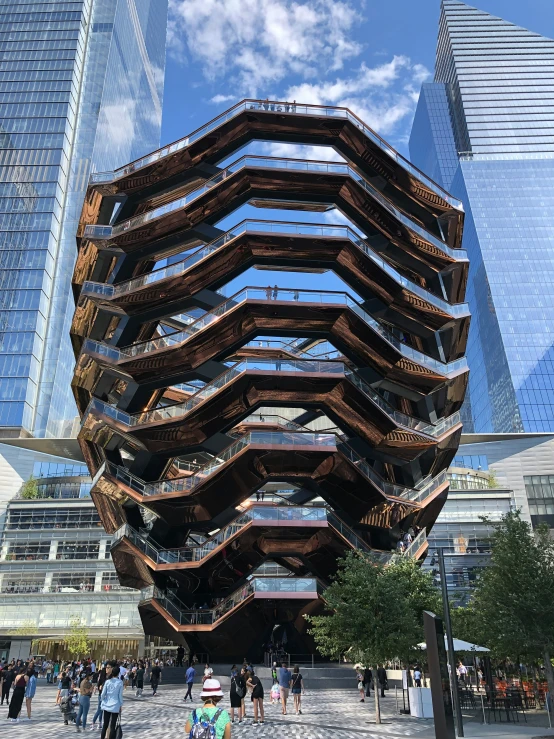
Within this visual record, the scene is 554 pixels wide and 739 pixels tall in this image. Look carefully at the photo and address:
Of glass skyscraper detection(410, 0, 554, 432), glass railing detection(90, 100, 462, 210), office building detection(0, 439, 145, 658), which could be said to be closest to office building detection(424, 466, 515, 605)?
office building detection(0, 439, 145, 658)

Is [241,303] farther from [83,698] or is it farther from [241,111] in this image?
[83,698]

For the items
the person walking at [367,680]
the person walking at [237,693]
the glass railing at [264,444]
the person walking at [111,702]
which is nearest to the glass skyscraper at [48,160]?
the glass railing at [264,444]

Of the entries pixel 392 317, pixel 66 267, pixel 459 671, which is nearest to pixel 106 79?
pixel 66 267

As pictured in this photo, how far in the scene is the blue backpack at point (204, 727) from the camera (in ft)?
22.9

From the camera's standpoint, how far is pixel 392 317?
A: 42.0 meters

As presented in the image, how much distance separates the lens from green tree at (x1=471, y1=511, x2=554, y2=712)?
746 inches

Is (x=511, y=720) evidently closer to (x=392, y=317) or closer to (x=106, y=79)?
(x=392, y=317)

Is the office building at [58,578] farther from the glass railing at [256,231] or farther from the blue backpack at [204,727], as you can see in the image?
the blue backpack at [204,727]

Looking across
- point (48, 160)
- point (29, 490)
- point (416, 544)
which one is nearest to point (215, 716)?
point (416, 544)

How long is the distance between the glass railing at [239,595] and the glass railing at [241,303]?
13048 mm

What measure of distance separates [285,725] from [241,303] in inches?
845

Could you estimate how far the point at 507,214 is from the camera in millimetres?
144625

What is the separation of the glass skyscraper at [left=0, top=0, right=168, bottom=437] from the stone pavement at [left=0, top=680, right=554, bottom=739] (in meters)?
71.2

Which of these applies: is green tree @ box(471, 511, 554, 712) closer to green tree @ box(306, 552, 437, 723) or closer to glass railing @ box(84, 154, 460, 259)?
green tree @ box(306, 552, 437, 723)
